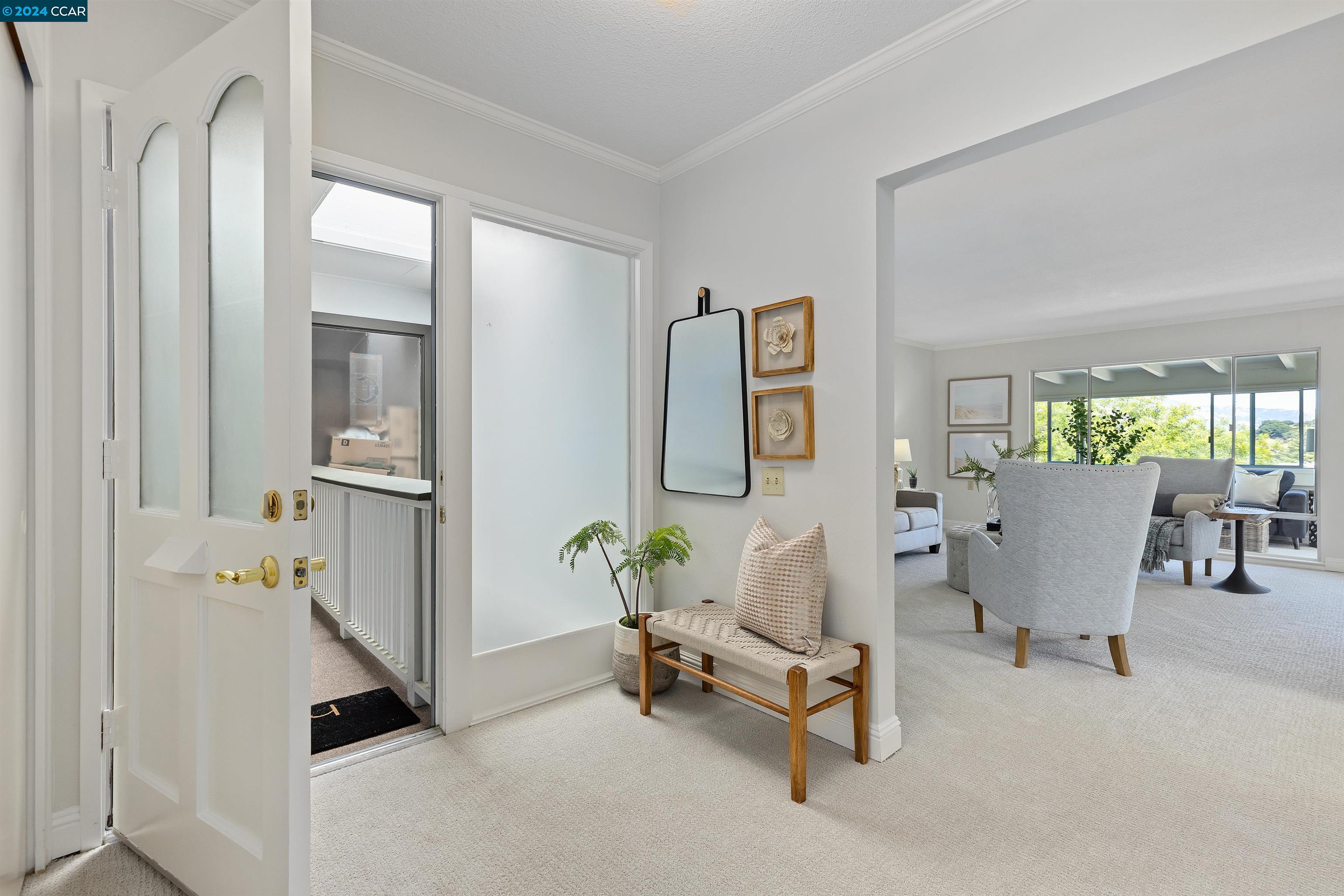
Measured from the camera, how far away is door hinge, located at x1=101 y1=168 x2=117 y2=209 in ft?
5.61

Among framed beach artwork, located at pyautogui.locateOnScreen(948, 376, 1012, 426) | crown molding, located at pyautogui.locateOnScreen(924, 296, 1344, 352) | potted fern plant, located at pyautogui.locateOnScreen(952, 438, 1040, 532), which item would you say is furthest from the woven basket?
framed beach artwork, located at pyautogui.locateOnScreen(948, 376, 1012, 426)

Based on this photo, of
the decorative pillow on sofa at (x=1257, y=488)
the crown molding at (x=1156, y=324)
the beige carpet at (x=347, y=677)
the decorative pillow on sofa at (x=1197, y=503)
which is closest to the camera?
the beige carpet at (x=347, y=677)

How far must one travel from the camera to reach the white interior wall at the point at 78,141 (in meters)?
1.69

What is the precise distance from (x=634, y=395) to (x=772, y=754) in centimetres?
170

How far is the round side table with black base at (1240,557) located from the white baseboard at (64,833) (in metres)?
6.74

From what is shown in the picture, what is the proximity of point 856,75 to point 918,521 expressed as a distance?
16.2 feet

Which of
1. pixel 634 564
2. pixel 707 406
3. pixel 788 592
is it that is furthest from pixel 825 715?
pixel 707 406

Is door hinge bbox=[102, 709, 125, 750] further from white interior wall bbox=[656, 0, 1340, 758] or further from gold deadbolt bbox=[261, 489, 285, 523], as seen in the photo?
white interior wall bbox=[656, 0, 1340, 758]

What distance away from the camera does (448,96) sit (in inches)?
95.7

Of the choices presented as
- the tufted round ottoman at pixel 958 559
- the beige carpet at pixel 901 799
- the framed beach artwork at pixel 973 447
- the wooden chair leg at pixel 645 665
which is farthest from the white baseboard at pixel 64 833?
the framed beach artwork at pixel 973 447

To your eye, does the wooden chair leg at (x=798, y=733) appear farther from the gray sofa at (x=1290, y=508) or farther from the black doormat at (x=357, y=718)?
the gray sofa at (x=1290, y=508)

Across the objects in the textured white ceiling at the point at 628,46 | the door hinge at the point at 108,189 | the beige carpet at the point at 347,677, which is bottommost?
the beige carpet at the point at 347,677

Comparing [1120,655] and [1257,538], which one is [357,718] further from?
[1257,538]

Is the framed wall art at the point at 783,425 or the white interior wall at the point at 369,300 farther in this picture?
the white interior wall at the point at 369,300
